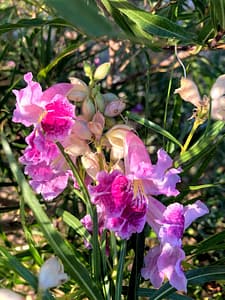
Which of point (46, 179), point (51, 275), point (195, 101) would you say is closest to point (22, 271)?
point (51, 275)

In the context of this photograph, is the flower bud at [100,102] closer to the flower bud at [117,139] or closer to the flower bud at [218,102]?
the flower bud at [117,139]

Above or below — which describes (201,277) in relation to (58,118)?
below

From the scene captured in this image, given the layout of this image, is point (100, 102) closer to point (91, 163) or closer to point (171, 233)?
point (91, 163)

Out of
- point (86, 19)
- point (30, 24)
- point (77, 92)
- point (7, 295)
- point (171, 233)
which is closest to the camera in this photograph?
point (86, 19)

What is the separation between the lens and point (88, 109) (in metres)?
0.89

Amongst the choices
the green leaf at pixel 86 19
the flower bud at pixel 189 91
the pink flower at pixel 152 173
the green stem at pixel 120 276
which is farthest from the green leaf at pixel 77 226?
the green leaf at pixel 86 19

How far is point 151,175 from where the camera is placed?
806 mm

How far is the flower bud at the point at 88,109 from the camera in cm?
88

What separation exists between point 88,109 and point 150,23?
6.8 inches

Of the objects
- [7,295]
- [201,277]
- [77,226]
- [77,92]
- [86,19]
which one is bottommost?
[201,277]

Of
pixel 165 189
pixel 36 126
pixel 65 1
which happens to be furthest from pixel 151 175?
pixel 65 1

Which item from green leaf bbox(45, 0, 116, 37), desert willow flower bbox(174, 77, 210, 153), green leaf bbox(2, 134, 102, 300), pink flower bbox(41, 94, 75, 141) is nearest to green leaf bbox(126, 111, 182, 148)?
desert willow flower bbox(174, 77, 210, 153)

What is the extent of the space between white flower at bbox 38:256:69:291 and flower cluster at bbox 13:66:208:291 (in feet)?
0.30

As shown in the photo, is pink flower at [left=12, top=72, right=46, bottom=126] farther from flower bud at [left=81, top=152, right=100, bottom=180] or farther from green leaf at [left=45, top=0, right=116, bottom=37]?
green leaf at [left=45, top=0, right=116, bottom=37]
